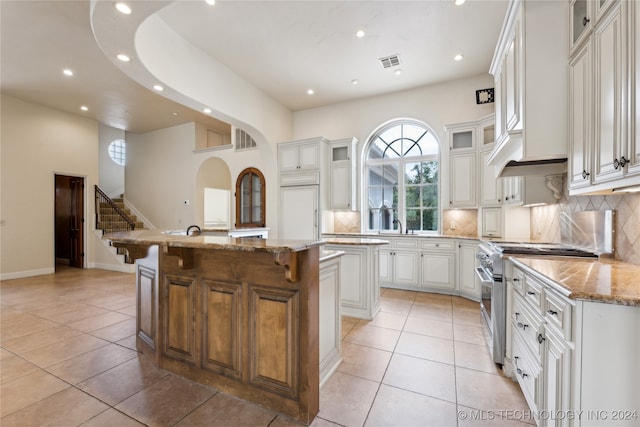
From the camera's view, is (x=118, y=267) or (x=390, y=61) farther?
(x=118, y=267)

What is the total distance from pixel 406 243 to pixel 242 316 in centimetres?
348

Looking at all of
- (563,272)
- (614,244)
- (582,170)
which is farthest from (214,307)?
(614,244)

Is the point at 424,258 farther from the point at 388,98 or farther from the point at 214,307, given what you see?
the point at 214,307

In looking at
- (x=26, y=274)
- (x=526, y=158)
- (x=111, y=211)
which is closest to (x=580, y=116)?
(x=526, y=158)

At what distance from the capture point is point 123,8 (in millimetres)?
2246

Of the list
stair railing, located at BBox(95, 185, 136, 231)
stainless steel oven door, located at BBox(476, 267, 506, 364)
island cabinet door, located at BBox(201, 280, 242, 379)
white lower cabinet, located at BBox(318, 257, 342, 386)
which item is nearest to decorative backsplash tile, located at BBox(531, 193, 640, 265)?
stainless steel oven door, located at BBox(476, 267, 506, 364)

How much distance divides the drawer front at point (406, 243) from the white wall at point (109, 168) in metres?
8.83

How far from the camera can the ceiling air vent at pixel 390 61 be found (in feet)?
13.4

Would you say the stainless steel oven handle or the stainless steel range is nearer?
Result: the stainless steel range

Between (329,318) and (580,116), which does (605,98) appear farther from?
(329,318)

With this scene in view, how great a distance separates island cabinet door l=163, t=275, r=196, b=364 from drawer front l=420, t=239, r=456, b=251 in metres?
3.67

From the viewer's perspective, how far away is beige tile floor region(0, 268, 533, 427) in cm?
172

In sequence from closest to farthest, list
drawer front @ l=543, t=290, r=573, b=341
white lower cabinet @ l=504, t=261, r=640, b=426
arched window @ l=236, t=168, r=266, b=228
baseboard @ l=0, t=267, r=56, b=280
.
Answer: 1. white lower cabinet @ l=504, t=261, r=640, b=426
2. drawer front @ l=543, t=290, r=573, b=341
3. baseboard @ l=0, t=267, r=56, b=280
4. arched window @ l=236, t=168, r=266, b=228

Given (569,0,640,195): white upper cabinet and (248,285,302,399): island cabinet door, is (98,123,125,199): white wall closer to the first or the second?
(248,285,302,399): island cabinet door
